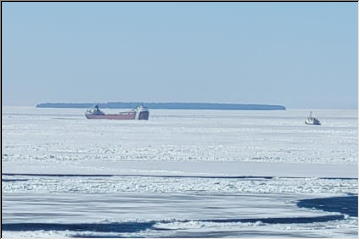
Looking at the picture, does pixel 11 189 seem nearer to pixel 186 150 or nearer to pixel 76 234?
pixel 76 234

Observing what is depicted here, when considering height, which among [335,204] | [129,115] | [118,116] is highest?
[129,115]

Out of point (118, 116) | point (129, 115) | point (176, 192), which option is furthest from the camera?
point (129, 115)

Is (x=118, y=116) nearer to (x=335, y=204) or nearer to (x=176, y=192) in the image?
(x=176, y=192)

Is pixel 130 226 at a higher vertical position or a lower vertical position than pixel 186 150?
lower

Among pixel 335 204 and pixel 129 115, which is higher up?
pixel 129 115

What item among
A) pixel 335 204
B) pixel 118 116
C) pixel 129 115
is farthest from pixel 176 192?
pixel 129 115

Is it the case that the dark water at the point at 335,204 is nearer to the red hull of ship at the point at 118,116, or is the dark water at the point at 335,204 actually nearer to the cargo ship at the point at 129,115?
the cargo ship at the point at 129,115

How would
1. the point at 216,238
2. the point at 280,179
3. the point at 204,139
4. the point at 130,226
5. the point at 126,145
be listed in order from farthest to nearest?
the point at 204,139 → the point at 126,145 → the point at 280,179 → the point at 130,226 → the point at 216,238

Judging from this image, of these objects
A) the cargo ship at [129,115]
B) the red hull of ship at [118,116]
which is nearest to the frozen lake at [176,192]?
the cargo ship at [129,115]

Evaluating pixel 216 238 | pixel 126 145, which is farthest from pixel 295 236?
pixel 126 145

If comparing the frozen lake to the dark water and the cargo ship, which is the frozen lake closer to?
the dark water

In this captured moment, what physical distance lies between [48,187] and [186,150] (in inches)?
331

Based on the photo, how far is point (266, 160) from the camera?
16562 mm

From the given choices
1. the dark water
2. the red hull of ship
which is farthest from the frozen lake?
the red hull of ship
